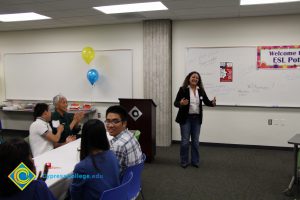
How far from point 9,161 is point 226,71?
4598mm

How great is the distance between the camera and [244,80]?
520 cm

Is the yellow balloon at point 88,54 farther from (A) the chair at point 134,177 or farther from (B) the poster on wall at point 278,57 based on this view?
(A) the chair at point 134,177

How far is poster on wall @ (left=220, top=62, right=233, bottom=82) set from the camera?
5.24 m

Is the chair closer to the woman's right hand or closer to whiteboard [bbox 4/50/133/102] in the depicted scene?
the woman's right hand

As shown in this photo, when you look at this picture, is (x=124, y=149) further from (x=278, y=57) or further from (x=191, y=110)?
(x=278, y=57)

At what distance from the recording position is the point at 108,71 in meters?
5.88

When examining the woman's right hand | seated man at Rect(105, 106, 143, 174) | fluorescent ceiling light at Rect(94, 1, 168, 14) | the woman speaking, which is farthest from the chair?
fluorescent ceiling light at Rect(94, 1, 168, 14)

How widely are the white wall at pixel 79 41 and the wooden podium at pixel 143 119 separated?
1.41m

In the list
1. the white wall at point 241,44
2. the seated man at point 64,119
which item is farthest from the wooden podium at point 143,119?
the white wall at point 241,44

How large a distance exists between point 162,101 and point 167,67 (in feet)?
2.18

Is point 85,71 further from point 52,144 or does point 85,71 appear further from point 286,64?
point 286,64

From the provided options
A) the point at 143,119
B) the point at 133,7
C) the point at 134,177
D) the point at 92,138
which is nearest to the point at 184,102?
the point at 143,119

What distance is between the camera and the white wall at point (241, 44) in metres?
5.04

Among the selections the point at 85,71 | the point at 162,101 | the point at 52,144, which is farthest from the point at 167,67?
the point at 52,144
